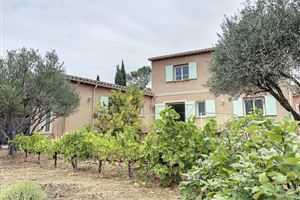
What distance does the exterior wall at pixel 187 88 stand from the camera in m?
16.0

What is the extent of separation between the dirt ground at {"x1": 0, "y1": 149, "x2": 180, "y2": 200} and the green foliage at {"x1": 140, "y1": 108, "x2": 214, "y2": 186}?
0.38 metres

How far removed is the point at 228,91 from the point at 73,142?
502 cm

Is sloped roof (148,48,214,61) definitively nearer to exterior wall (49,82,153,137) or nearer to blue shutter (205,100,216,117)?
blue shutter (205,100,216,117)

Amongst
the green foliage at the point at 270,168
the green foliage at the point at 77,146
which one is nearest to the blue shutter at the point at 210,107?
the green foliage at the point at 77,146

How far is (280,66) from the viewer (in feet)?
23.6

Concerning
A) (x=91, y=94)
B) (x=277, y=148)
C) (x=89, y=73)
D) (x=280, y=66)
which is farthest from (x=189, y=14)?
(x=89, y=73)

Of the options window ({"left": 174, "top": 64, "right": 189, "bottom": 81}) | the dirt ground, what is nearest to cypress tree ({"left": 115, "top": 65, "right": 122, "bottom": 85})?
window ({"left": 174, "top": 64, "right": 189, "bottom": 81})

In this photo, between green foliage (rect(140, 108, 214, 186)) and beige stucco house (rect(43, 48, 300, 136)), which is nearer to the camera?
green foliage (rect(140, 108, 214, 186))

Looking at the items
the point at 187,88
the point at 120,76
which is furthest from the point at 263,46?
the point at 120,76

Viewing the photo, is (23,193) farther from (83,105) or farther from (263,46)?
(83,105)

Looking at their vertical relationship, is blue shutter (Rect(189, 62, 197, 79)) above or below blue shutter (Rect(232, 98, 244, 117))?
above

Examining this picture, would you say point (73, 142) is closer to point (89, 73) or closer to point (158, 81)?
point (158, 81)

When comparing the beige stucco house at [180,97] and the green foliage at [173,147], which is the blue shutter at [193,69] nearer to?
the beige stucco house at [180,97]

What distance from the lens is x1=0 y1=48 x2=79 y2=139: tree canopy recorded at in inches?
380
